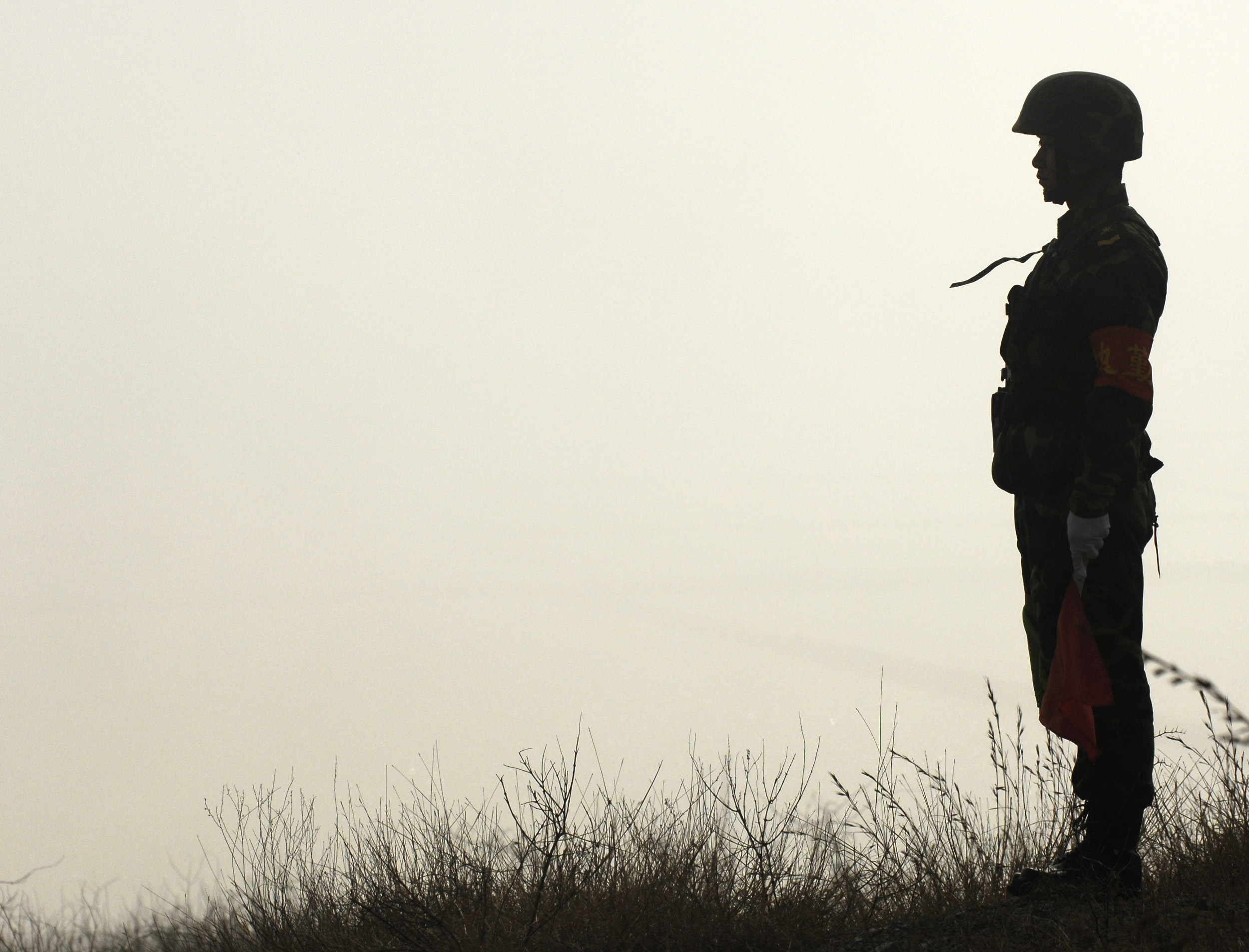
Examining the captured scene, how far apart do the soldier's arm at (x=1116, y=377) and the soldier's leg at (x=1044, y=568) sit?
197 millimetres

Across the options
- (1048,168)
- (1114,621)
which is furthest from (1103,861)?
(1048,168)

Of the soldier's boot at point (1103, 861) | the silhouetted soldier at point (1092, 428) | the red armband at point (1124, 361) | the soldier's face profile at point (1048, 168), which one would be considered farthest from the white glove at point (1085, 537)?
the soldier's face profile at point (1048, 168)

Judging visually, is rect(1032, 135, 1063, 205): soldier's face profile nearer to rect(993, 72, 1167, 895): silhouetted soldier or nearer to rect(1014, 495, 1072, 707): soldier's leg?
rect(993, 72, 1167, 895): silhouetted soldier

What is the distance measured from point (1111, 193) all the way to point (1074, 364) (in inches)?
21.3

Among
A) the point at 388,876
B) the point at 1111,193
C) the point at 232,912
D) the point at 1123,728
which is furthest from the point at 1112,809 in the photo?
the point at 232,912

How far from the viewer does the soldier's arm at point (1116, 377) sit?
3281 mm

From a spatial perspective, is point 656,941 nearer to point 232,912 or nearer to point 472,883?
point 472,883

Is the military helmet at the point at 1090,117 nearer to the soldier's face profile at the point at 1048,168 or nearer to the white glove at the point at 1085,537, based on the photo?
Answer: the soldier's face profile at the point at 1048,168

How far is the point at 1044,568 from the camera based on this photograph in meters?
3.53

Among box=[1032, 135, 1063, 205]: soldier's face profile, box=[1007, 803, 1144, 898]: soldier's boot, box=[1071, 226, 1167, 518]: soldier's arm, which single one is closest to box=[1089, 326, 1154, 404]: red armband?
box=[1071, 226, 1167, 518]: soldier's arm

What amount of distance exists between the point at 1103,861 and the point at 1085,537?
3.07 feet

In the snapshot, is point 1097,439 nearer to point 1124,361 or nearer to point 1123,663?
point 1124,361

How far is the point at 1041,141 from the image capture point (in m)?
3.65

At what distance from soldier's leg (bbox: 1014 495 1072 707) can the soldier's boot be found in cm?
37
